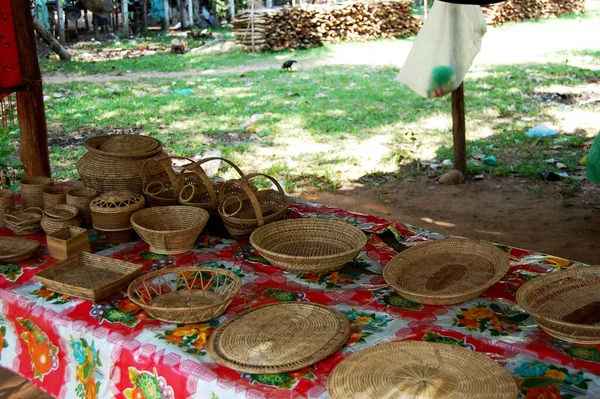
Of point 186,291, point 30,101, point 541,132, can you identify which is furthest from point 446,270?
point 541,132

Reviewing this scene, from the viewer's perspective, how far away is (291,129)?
746cm

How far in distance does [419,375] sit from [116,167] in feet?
5.65

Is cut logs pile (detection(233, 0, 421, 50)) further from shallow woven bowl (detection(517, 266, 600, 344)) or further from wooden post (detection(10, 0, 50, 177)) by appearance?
shallow woven bowl (detection(517, 266, 600, 344))

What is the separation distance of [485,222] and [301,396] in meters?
3.63

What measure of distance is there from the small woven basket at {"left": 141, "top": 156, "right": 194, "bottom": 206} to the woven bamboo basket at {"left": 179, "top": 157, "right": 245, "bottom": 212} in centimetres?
5

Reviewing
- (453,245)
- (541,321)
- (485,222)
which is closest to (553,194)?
(485,222)

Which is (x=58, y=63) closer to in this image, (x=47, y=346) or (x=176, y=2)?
(x=176, y=2)

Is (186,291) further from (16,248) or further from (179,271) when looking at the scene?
(16,248)

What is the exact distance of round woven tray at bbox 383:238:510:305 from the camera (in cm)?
190

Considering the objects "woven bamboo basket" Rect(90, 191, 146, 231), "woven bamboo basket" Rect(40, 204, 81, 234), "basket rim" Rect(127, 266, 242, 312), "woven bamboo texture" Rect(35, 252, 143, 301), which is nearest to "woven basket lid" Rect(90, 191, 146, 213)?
"woven bamboo basket" Rect(90, 191, 146, 231)

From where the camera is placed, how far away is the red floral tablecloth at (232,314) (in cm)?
157

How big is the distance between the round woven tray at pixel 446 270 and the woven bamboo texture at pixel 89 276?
0.87 meters

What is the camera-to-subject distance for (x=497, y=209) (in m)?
5.07

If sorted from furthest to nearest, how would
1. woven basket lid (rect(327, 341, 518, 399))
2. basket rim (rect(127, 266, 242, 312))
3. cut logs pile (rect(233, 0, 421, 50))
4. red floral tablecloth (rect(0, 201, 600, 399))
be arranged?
1. cut logs pile (rect(233, 0, 421, 50))
2. basket rim (rect(127, 266, 242, 312))
3. red floral tablecloth (rect(0, 201, 600, 399))
4. woven basket lid (rect(327, 341, 518, 399))
